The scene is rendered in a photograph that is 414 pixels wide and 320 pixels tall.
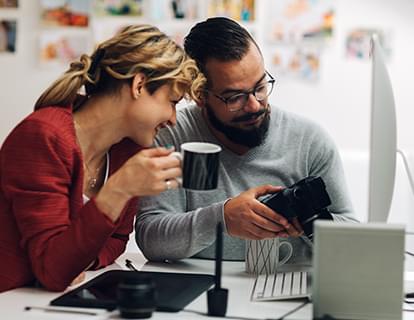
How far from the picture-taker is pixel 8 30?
325cm

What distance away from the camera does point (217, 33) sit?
1.95 meters

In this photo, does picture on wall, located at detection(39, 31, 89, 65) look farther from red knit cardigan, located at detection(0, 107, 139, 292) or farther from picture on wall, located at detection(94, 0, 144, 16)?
red knit cardigan, located at detection(0, 107, 139, 292)

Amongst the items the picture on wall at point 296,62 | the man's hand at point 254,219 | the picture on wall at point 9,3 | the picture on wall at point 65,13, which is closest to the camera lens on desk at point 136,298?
the man's hand at point 254,219

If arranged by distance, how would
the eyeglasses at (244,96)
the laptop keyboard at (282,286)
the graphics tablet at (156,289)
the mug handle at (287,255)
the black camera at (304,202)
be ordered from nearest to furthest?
the graphics tablet at (156,289), the laptop keyboard at (282,286), the black camera at (304,202), the mug handle at (287,255), the eyeglasses at (244,96)

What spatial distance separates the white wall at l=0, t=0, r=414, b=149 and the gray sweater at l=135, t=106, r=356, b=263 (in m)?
1.19

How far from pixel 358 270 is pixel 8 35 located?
7.80ft

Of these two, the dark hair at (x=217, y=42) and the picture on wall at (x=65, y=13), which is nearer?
the dark hair at (x=217, y=42)

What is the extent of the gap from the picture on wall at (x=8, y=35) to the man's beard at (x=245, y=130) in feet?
5.15

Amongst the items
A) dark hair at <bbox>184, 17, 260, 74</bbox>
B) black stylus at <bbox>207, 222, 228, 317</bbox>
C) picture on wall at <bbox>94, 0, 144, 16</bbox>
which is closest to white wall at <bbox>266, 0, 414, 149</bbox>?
picture on wall at <bbox>94, 0, 144, 16</bbox>

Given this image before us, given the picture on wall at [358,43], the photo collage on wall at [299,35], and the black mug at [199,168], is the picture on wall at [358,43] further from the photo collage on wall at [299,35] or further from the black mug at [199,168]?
the black mug at [199,168]

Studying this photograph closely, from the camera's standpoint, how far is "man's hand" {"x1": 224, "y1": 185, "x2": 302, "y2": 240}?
163 centimetres

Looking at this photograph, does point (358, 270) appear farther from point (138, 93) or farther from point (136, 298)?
point (138, 93)

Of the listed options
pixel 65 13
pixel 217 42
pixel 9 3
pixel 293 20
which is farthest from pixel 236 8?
pixel 217 42

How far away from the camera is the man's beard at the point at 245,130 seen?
189 cm
